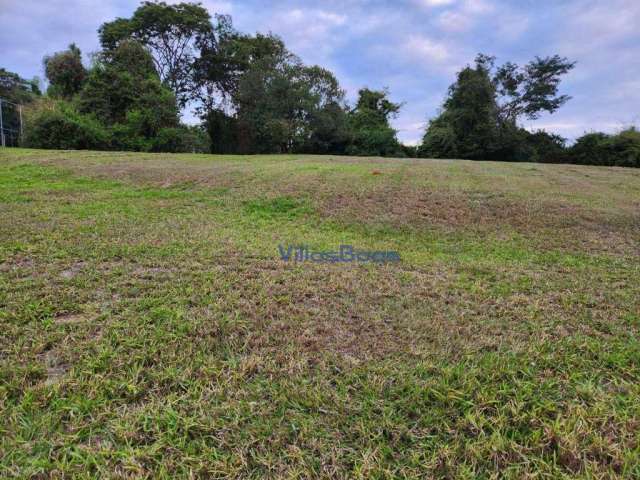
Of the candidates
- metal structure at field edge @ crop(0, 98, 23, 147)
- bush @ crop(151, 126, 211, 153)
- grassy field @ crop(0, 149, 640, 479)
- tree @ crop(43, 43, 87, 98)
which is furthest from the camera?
tree @ crop(43, 43, 87, 98)

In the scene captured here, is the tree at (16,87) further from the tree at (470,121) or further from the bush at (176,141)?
the tree at (470,121)

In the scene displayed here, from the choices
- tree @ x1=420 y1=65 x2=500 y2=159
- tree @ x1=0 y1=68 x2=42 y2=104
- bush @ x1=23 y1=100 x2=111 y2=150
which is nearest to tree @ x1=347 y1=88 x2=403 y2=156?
tree @ x1=420 y1=65 x2=500 y2=159

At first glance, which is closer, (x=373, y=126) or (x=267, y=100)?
(x=267, y=100)

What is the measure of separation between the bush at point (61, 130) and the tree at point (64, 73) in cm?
501

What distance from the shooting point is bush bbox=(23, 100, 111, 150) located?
1291 cm

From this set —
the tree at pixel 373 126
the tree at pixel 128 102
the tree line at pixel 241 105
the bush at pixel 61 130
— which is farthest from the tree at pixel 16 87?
the tree at pixel 373 126

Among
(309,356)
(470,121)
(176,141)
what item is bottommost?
(309,356)

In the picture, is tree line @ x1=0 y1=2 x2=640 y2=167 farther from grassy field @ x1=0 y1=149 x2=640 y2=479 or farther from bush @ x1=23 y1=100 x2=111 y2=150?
grassy field @ x1=0 y1=149 x2=640 y2=479

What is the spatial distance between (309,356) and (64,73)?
77.9 feet

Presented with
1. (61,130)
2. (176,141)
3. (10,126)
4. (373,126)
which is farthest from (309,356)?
(10,126)

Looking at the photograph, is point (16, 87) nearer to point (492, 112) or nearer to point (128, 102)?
point (128, 102)

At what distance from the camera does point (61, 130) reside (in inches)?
513

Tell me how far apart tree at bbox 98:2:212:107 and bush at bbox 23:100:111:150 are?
683cm

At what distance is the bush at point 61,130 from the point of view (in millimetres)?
12914
